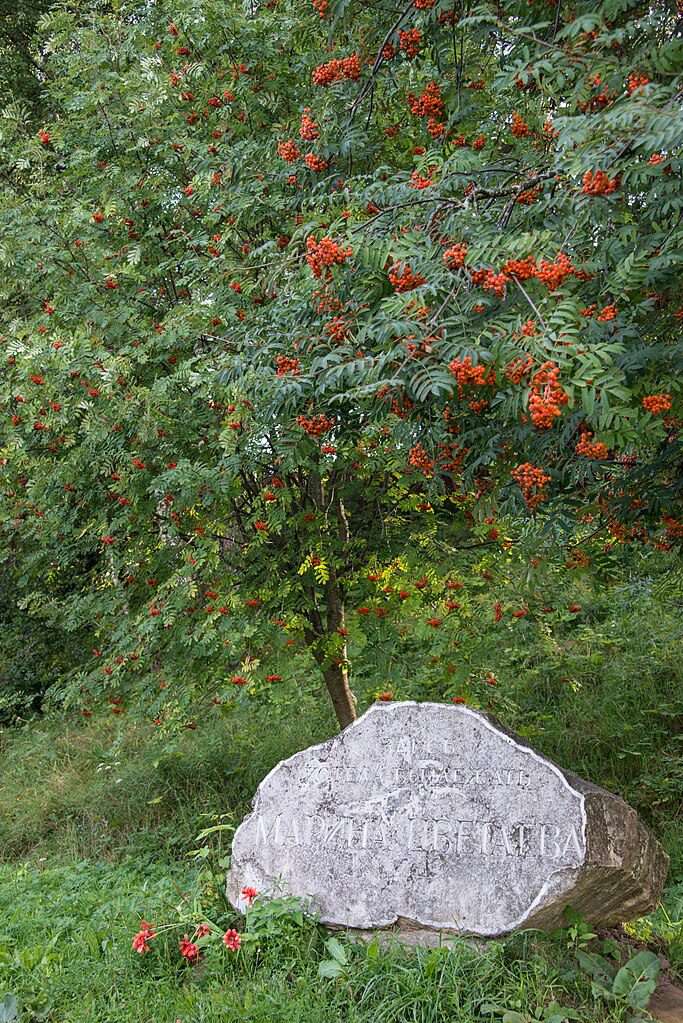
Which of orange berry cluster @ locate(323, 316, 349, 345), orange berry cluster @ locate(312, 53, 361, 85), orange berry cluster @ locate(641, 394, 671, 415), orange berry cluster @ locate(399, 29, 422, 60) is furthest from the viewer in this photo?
orange berry cluster @ locate(312, 53, 361, 85)

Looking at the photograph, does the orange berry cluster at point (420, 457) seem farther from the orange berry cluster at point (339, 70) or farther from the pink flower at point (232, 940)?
the pink flower at point (232, 940)

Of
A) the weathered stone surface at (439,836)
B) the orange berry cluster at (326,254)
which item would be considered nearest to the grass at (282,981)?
the weathered stone surface at (439,836)

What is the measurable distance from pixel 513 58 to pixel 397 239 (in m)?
1.07

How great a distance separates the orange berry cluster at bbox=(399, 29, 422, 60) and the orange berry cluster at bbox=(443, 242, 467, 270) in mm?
1319

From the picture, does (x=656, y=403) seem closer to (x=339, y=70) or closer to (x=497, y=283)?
(x=497, y=283)

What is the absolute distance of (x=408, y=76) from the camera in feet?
17.3

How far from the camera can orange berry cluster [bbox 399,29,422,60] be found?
430 cm

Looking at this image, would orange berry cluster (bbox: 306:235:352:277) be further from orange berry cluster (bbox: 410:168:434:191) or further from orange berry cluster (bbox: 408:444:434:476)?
orange berry cluster (bbox: 408:444:434:476)

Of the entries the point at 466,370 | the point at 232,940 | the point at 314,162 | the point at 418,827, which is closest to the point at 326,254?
the point at 466,370

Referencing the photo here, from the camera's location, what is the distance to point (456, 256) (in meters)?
3.37

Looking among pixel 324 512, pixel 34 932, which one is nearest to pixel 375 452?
pixel 324 512

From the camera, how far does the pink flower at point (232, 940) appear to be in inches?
159

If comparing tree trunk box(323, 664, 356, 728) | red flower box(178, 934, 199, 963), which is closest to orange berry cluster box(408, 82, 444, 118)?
red flower box(178, 934, 199, 963)

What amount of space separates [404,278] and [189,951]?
2.64m
